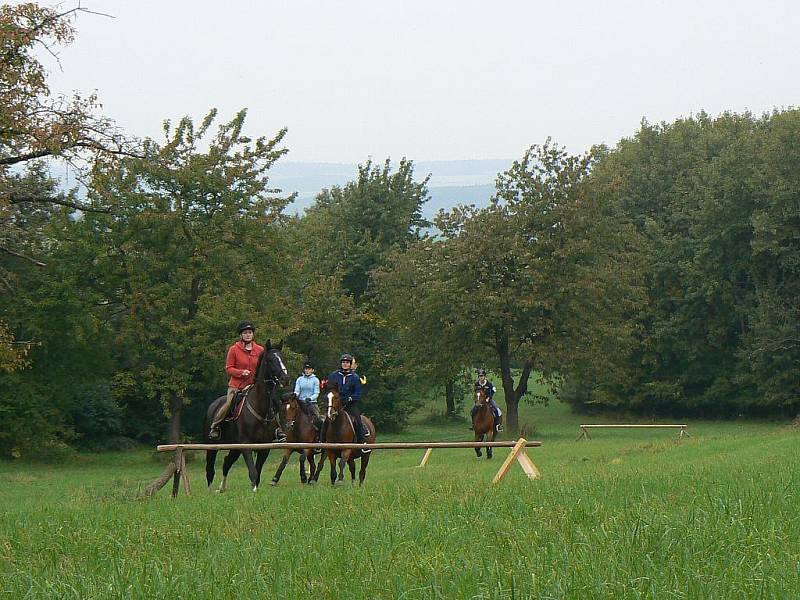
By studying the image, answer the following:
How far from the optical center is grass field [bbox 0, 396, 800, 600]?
6090 mm

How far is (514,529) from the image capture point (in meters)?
8.14

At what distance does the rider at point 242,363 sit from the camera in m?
19.3

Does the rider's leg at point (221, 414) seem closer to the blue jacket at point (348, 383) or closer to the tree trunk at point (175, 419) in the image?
the blue jacket at point (348, 383)

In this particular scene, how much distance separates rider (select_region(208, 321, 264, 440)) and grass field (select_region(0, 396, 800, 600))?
18.6 feet

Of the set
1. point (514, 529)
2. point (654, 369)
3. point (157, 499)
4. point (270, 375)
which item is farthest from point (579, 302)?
point (514, 529)

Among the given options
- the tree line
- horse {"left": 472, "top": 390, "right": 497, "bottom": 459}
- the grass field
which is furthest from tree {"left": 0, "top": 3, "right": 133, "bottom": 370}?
horse {"left": 472, "top": 390, "right": 497, "bottom": 459}

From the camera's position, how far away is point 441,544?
7715 mm

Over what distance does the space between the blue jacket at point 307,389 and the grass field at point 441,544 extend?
1027 centimetres

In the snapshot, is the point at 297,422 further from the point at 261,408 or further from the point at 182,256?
the point at 182,256

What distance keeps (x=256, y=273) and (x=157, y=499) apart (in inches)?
1101

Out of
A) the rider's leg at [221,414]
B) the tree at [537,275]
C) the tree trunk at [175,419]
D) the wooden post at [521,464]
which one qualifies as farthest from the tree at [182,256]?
the wooden post at [521,464]

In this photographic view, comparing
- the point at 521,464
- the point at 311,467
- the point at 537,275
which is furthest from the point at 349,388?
the point at 537,275

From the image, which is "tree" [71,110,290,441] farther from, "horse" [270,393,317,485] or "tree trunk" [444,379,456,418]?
"tree trunk" [444,379,456,418]

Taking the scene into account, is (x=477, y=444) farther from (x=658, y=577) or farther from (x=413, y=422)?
(x=413, y=422)
